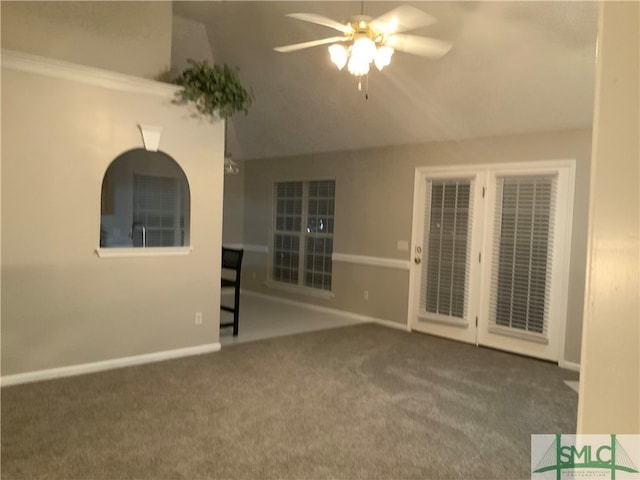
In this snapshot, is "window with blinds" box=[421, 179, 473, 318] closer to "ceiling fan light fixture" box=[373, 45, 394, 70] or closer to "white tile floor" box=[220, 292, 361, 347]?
"white tile floor" box=[220, 292, 361, 347]

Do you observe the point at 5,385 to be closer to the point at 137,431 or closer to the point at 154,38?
the point at 137,431

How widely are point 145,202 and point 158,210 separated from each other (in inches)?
6.7

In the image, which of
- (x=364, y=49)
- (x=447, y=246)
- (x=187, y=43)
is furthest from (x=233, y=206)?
(x=364, y=49)

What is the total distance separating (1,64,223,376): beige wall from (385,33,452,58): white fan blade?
2098 mm

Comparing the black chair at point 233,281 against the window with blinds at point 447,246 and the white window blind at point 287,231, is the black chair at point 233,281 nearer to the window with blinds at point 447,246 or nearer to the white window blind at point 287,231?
the white window blind at point 287,231

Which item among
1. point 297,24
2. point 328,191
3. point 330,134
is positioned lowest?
point 328,191

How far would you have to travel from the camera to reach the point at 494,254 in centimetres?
511

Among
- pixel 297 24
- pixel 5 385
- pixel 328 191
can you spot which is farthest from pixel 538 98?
pixel 5 385

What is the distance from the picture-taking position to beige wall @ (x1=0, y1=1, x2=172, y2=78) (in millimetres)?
3691

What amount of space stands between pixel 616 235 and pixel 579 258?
14.8 ft

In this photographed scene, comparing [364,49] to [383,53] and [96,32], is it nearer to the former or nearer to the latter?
[383,53]

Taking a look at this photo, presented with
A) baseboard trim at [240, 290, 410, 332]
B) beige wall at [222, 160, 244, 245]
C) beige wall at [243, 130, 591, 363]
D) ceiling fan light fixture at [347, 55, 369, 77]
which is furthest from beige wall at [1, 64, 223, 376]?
→ beige wall at [222, 160, 244, 245]

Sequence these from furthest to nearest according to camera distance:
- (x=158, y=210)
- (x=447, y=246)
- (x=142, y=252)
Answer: (x=447, y=246)
(x=158, y=210)
(x=142, y=252)

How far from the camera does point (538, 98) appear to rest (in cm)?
439
